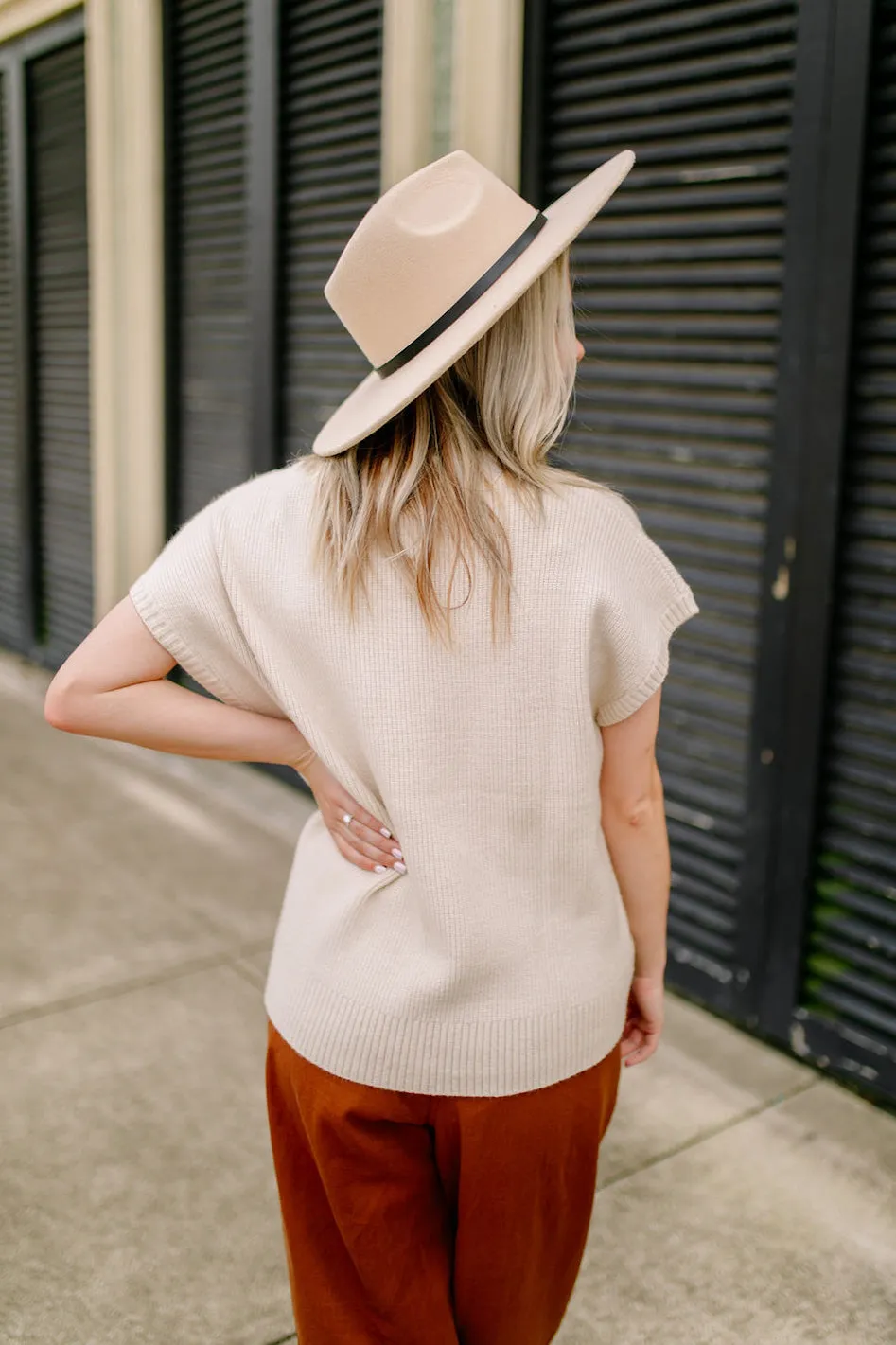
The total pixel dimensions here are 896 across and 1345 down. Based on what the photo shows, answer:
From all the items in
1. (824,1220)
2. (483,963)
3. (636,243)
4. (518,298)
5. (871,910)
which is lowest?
(824,1220)

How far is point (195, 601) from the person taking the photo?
1331mm

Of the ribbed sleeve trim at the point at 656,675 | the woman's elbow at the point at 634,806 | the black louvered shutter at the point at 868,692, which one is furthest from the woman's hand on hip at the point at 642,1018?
the black louvered shutter at the point at 868,692

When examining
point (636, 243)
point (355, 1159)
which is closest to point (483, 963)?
point (355, 1159)

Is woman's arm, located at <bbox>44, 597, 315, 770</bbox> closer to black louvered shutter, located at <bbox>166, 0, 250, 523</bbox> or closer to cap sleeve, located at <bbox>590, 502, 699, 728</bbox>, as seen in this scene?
cap sleeve, located at <bbox>590, 502, 699, 728</bbox>

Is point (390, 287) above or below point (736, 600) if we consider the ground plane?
above

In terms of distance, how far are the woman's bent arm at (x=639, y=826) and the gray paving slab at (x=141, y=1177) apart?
1065 mm

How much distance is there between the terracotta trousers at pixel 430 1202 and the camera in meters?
1.38

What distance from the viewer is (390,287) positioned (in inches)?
52.3

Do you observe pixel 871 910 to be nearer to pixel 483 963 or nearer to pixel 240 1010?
pixel 240 1010

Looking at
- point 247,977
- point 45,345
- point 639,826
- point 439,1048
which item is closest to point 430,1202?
point 439,1048

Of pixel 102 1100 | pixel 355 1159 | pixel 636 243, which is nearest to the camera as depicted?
pixel 355 1159

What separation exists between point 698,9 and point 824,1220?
8.71 ft

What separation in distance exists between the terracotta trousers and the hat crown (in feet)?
2.72

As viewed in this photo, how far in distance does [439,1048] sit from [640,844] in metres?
0.36
